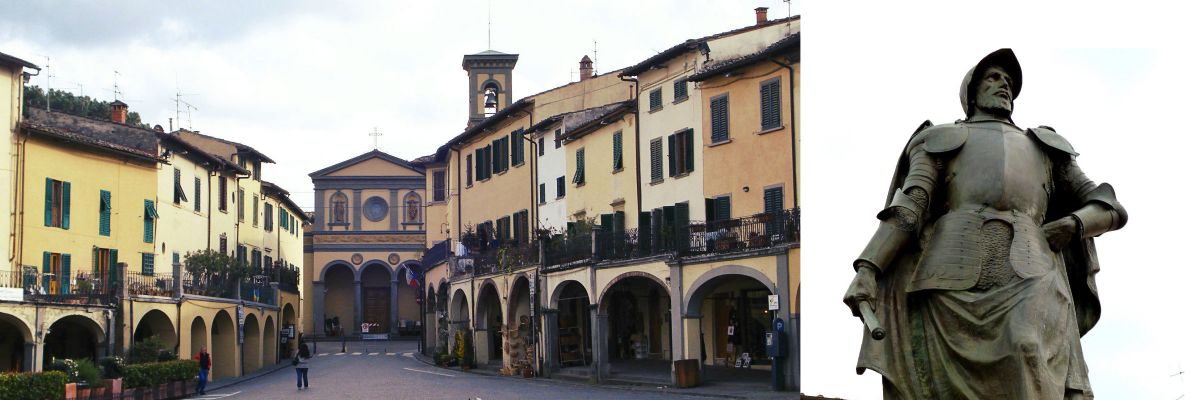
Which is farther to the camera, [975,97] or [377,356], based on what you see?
[377,356]

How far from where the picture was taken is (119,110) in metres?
15.1

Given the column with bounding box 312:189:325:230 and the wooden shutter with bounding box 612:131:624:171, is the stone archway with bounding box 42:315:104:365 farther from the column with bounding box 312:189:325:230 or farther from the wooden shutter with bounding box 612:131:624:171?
the wooden shutter with bounding box 612:131:624:171

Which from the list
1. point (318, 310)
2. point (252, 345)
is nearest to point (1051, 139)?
point (252, 345)

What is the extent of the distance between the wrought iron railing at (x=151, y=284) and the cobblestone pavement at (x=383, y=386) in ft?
5.35

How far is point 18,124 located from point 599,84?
9.49 m

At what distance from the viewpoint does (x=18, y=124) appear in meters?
13.9

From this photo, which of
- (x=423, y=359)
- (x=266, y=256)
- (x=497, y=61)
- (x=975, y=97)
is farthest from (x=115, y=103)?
(x=423, y=359)

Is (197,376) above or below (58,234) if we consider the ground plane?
below

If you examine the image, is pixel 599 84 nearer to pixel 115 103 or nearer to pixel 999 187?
pixel 115 103

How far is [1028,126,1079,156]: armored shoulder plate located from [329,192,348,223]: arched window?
13311 millimetres

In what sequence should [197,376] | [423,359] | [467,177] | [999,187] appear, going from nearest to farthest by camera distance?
1. [999,187]
2. [197,376]
3. [467,177]
4. [423,359]

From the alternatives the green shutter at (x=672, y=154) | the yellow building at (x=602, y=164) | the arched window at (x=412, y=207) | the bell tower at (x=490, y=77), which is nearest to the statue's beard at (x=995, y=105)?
the green shutter at (x=672, y=154)

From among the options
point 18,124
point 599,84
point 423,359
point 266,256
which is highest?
point 599,84

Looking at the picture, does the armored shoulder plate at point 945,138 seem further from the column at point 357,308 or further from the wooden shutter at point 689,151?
the column at point 357,308
